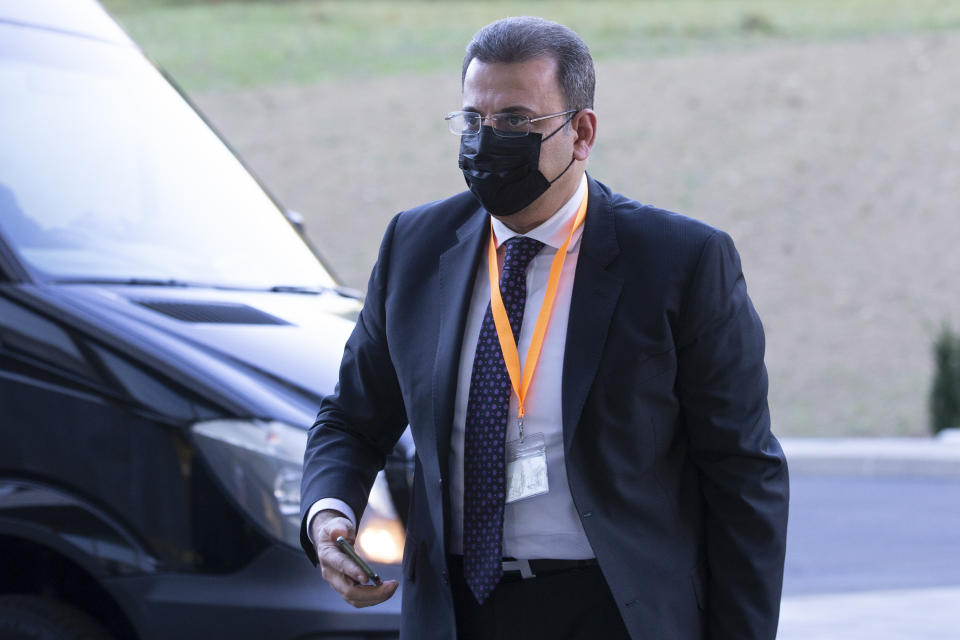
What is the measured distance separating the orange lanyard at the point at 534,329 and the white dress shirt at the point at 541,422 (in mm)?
12

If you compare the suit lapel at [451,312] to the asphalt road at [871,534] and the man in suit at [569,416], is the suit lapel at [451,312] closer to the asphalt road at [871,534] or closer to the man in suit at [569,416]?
the man in suit at [569,416]

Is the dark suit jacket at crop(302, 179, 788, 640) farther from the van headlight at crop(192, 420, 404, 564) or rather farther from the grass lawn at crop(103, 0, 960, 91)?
the grass lawn at crop(103, 0, 960, 91)

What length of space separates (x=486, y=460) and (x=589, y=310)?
1.09 ft

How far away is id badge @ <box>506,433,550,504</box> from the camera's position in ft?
7.89

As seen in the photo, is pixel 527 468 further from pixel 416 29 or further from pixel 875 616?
pixel 416 29

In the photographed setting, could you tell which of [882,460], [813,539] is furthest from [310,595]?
[882,460]

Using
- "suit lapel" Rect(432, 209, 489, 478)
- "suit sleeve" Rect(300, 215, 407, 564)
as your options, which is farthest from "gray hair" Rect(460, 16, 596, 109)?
"suit sleeve" Rect(300, 215, 407, 564)

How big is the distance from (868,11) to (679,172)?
14.9 meters

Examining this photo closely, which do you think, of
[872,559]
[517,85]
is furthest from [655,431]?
[872,559]

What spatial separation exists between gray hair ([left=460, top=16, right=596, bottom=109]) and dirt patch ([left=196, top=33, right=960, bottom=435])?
13.8 meters

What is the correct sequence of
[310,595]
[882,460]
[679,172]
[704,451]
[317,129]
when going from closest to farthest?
[704,451], [310,595], [882,460], [679,172], [317,129]

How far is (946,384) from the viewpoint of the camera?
14219 mm

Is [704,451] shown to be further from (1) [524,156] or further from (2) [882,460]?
(2) [882,460]

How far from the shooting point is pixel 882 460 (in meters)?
12.3
